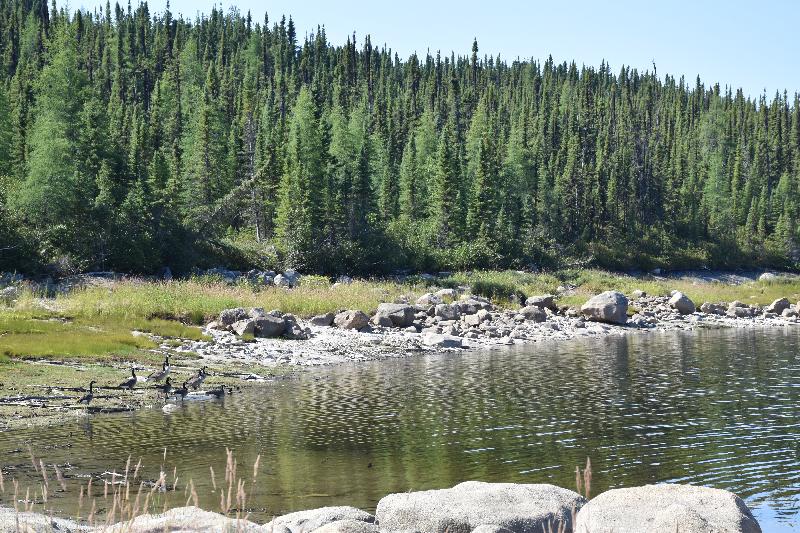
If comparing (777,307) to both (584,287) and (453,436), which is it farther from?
(453,436)

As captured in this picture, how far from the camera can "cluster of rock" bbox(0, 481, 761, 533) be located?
848 centimetres

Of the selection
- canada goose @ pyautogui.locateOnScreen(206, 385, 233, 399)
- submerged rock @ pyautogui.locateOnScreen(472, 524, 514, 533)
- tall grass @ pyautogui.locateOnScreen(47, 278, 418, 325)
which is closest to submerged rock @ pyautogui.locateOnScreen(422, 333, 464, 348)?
tall grass @ pyautogui.locateOnScreen(47, 278, 418, 325)

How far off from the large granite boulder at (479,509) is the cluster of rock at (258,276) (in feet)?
134

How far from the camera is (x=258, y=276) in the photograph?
180 feet

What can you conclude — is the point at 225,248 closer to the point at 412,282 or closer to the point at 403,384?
the point at 412,282

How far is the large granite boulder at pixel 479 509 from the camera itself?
9.42 metres

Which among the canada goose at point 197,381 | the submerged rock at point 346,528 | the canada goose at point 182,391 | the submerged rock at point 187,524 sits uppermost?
the submerged rock at point 187,524

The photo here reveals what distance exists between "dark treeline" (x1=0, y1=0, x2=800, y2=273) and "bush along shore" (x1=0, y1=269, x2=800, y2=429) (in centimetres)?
657

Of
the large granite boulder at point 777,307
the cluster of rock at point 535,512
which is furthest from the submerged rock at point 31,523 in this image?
the large granite boulder at point 777,307

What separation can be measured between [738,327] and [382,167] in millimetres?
56113

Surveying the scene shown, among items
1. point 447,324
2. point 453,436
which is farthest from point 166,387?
point 447,324

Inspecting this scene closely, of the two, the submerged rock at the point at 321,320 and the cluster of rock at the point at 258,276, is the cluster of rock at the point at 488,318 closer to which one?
the submerged rock at the point at 321,320

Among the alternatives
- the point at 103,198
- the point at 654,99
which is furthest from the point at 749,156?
the point at 103,198

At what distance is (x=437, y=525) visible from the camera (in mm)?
9508
